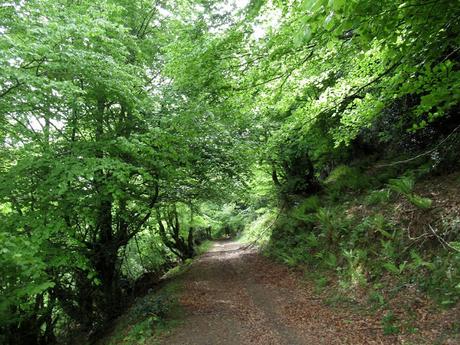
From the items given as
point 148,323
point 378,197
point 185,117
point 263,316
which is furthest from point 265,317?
point 185,117

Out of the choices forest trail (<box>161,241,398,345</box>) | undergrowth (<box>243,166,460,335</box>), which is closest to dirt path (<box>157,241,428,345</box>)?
forest trail (<box>161,241,398,345</box>)

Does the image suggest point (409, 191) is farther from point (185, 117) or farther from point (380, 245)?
point (185, 117)

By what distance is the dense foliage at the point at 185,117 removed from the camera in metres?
5.11

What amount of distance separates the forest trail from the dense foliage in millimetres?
1342

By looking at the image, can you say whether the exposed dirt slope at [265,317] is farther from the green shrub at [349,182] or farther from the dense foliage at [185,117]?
the green shrub at [349,182]

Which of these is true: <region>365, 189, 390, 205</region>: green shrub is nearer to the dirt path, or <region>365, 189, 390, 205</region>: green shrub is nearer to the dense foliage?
the dense foliage

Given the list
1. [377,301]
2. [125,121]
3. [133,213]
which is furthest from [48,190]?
[377,301]

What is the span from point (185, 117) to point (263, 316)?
5.44m

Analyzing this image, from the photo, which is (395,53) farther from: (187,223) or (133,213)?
(187,223)

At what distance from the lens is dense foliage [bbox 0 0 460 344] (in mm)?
5113

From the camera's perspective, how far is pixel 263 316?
798cm

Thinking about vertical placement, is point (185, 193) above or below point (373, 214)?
above

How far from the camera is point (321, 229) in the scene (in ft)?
38.6

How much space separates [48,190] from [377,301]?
294 inches
